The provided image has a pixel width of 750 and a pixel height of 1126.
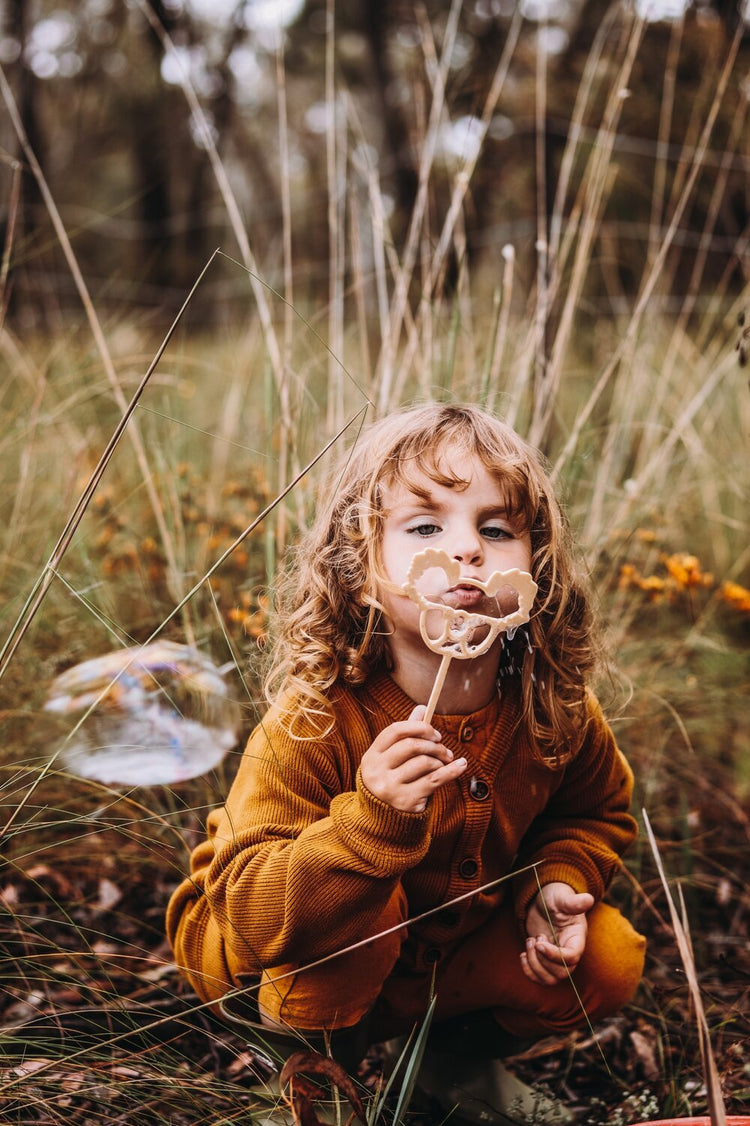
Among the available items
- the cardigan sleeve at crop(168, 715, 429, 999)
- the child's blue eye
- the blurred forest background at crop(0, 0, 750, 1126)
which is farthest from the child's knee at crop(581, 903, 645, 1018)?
the child's blue eye

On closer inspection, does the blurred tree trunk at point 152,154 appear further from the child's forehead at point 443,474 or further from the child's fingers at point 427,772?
the child's fingers at point 427,772

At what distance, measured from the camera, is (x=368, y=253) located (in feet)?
17.7

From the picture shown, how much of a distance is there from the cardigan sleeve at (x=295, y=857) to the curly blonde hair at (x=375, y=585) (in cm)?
6

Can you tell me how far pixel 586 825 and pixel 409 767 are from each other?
0.45 meters

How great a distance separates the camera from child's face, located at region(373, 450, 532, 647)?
104 cm

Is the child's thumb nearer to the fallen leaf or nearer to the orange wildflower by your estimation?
the fallen leaf

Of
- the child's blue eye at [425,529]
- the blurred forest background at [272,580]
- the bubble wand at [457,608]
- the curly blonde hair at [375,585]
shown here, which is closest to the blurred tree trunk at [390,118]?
the blurred forest background at [272,580]

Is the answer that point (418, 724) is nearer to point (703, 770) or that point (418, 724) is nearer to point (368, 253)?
point (703, 770)

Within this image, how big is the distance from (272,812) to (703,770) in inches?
52.3

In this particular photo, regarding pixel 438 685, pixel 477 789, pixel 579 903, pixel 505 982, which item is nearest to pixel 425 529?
pixel 438 685

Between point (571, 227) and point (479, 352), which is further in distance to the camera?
point (479, 352)

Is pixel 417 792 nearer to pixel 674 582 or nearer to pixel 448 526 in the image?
pixel 448 526

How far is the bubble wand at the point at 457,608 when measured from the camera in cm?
95

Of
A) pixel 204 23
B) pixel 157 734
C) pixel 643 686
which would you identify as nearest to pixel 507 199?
pixel 204 23
